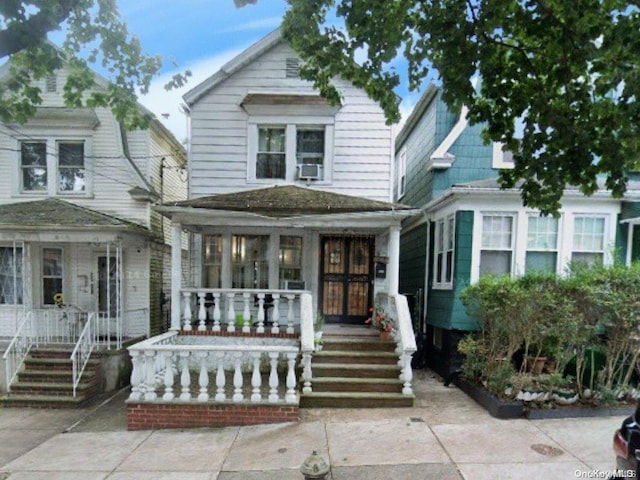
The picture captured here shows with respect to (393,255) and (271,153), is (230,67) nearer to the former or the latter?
(271,153)

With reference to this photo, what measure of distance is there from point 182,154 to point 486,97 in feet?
34.3

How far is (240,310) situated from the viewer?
29.0 ft

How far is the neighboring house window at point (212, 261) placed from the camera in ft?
29.9

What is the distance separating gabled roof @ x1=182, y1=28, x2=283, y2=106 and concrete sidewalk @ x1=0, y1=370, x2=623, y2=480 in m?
6.91

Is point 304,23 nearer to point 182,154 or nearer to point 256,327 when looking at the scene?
point 256,327

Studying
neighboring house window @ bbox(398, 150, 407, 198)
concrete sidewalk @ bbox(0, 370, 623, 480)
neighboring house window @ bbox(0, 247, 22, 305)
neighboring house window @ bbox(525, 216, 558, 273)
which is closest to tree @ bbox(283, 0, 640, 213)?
concrete sidewalk @ bbox(0, 370, 623, 480)

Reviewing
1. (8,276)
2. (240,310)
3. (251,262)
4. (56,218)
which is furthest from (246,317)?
(8,276)

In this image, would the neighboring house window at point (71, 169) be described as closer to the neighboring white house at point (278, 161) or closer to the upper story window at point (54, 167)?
the upper story window at point (54, 167)

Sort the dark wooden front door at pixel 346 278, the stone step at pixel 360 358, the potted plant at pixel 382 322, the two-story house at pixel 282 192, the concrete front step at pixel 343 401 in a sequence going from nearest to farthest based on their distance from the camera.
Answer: the concrete front step at pixel 343 401 < the stone step at pixel 360 358 < the potted plant at pixel 382 322 < the two-story house at pixel 282 192 < the dark wooden front door at pixel 346 278

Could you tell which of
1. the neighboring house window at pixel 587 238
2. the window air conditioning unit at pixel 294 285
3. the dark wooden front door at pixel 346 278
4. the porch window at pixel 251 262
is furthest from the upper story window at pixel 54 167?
the neighboring house window at pixel 587 238

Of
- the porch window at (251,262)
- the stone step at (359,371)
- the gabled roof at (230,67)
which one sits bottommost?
the stone step at (359,371)

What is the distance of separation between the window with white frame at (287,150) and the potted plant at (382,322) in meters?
3.29

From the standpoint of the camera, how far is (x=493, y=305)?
251 inches

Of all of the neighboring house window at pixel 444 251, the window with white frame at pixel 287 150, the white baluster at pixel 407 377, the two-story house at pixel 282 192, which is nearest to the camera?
the white baluster at pixel 407 377
